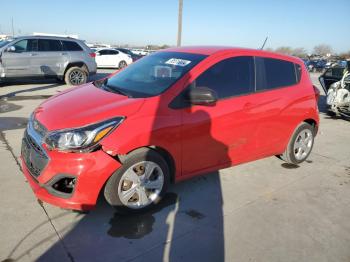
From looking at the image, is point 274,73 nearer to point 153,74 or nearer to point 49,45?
point 153,74

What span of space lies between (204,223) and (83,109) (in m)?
1.69

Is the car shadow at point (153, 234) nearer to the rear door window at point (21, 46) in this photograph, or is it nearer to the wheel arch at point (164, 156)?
the wheel arch at point (164, 156)

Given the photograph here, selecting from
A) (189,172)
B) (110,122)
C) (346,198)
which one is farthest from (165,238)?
(346,198)

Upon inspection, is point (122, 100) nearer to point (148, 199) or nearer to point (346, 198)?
point (148, 199)

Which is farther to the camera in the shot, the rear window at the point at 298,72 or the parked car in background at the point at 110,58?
the parked car in background at the point at 110,58

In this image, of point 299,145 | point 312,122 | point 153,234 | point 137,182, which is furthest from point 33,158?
point 312,122

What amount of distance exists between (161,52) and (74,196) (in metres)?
2.44

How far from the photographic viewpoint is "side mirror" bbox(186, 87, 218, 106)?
3.38m

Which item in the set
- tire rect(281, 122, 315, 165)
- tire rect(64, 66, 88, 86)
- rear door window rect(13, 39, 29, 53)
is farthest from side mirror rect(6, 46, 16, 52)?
tire rect(281, 122, 315, 165)

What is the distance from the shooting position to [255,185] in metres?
4.31

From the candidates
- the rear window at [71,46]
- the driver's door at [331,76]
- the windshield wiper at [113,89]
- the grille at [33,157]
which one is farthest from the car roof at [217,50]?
the rear window at [71,46]

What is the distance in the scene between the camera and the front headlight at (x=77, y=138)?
293 centimetres

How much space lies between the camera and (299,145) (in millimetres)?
5062

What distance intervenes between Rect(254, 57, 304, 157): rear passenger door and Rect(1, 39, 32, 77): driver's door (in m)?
8.85
